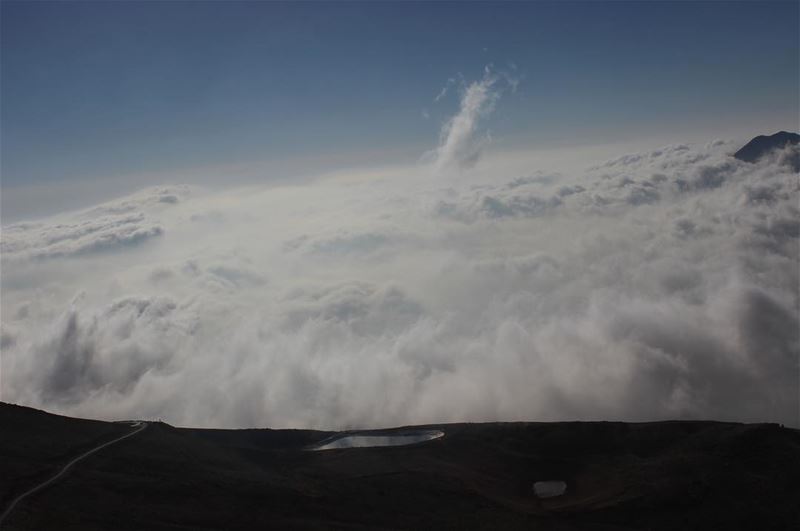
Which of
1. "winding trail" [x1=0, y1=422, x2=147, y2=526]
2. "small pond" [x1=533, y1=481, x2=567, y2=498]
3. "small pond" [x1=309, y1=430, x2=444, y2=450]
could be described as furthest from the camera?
"small pond" [x1=309, y1=430, x2=444, y2=450]

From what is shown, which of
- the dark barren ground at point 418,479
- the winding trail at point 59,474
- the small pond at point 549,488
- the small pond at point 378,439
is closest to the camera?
the winding trail at point 59,474

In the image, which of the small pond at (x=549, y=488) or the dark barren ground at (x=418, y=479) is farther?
the small pond at (x=549, y=488)

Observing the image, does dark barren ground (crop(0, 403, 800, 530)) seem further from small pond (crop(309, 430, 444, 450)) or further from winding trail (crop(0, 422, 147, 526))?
small pond (crop(309, 430, 444, 450))

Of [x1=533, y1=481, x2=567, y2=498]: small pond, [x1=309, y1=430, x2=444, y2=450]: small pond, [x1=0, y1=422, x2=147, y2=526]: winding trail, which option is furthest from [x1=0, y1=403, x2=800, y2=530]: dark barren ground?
[x1=309, y1=430, x2=444, y2=450]: small pond

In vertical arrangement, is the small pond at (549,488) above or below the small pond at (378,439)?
below

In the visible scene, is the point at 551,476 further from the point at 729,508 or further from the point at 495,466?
the point at 729,508

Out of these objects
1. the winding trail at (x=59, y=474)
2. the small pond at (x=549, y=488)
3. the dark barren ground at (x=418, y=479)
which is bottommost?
the small pond at (x=549, y=488)

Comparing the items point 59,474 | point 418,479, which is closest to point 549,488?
point 418,479

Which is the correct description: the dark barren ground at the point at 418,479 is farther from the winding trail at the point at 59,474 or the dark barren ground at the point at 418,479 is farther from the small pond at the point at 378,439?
the small pond at the point at 378,439

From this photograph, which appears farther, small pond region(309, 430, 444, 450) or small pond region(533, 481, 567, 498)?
small pond region(309, 430, 444, 450)

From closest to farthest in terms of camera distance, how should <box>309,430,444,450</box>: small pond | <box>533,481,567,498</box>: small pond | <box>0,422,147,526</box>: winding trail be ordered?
<box>0,422,147,526</box>: winding trail, <box>533,481,567,498</box>: small pond, <box>309,430,444,450</box>: small pond

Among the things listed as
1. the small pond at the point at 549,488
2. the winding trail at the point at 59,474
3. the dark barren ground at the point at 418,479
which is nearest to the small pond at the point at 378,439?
the dark barren ground at the point at 418,479
